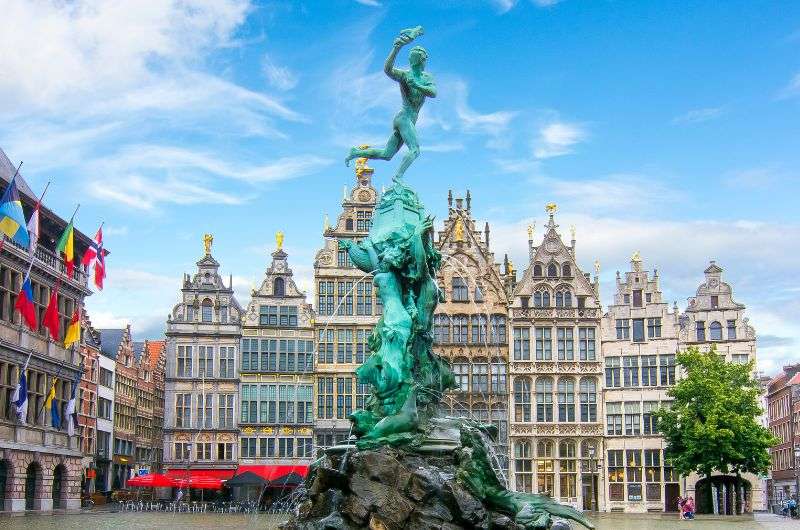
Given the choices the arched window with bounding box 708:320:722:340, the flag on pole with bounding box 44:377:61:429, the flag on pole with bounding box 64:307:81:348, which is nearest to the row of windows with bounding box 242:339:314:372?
the flag on pole with bounding box 44:377:61:429

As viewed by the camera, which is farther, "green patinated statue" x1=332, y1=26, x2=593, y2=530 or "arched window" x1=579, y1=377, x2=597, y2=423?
"arched window" x1=579, y1=377, x2=597, y2=423

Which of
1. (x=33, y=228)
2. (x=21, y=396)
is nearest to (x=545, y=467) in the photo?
(x=21, y=396)

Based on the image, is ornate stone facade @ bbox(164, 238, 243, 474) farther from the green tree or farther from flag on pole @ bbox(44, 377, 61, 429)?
the green tree

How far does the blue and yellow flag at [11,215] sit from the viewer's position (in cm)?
3847

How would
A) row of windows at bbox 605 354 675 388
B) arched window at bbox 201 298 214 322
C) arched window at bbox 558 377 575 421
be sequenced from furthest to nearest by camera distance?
1. arched window at bbox 201 298 214 322
2. row of windows at bbox 605 354 675 388
3. arched window at bbox 558 377 575 421

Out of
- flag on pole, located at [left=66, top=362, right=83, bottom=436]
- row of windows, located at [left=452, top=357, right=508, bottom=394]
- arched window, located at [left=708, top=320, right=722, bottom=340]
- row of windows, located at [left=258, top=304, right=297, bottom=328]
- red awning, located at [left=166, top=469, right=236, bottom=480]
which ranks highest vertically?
row of windows, located at [left=258, top=304, right=297, bottom=328]

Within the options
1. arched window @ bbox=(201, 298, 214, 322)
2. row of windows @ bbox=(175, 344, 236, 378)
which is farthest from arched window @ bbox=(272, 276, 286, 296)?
row of windows @ bbox=(175, 344, 236, 378)

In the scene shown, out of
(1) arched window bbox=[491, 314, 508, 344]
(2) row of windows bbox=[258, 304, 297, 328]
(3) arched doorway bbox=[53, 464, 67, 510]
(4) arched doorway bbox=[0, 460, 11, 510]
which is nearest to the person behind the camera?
(4) arched doorway bbox=[0, 460, 11, 510]

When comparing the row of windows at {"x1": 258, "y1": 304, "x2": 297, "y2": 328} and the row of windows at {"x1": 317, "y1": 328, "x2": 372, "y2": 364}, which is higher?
the row of windows at {"x1": 258, "y1": 304, "x2": 297, "y2": 328}

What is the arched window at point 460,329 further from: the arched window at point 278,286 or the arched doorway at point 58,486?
the arched doorway at point 58,486

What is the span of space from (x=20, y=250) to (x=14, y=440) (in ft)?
27.4

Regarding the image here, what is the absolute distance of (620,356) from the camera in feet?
195

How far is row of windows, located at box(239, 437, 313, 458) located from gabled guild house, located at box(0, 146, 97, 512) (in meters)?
10.8

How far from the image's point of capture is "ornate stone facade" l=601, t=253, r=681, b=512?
57781 mm
